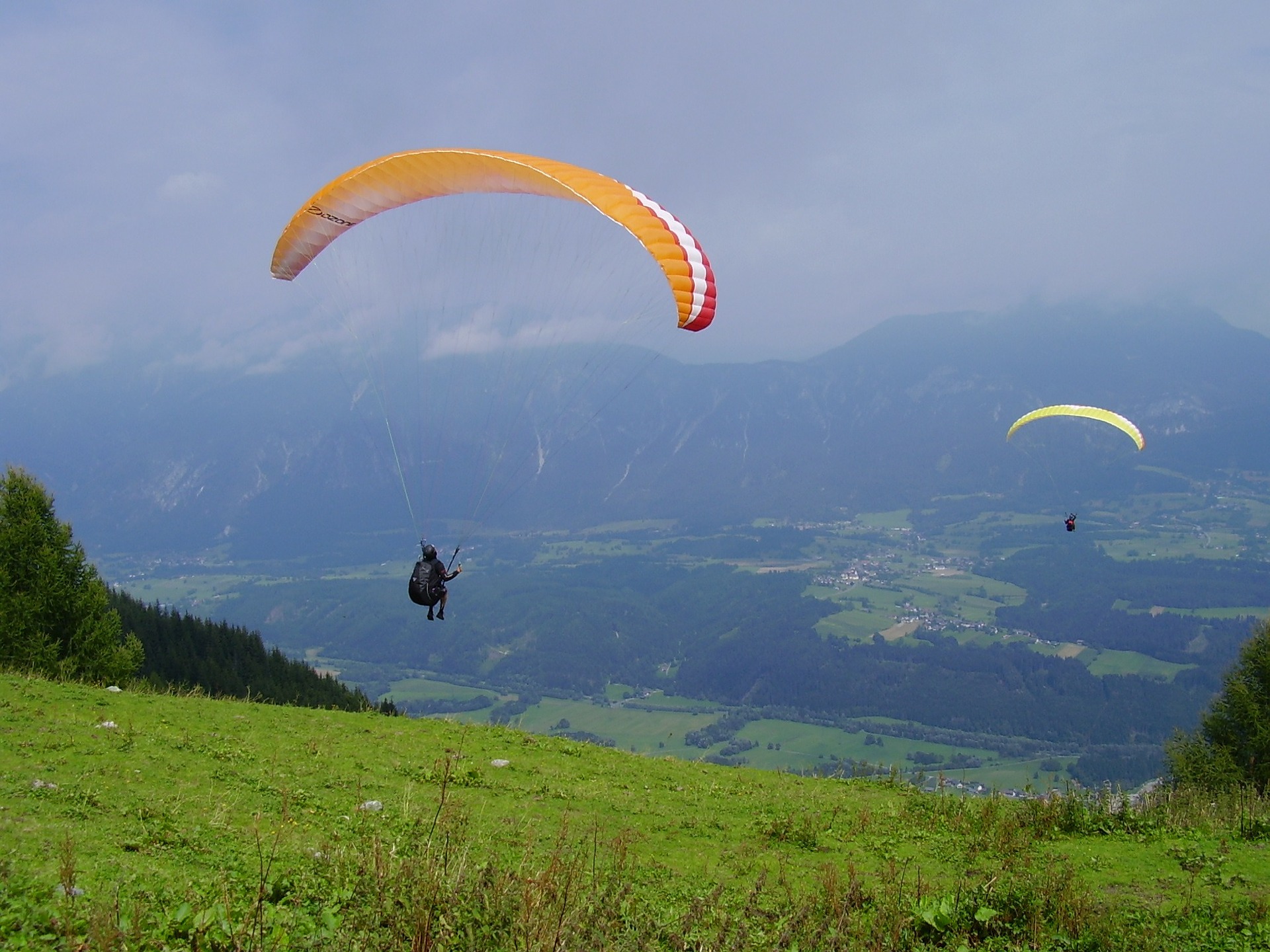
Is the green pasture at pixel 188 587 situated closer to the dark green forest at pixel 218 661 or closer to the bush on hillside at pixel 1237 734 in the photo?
the dark green forest at pixel 218 661

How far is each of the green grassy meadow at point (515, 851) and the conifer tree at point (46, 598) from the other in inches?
199

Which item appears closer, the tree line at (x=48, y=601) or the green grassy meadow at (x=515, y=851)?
the green grassy meadow at (x=515, y=851)

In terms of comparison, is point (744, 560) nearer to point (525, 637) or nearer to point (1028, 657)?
point (525, 637)

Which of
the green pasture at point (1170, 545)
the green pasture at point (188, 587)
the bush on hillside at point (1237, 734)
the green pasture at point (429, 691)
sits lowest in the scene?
the green pasture at point (429, 691)

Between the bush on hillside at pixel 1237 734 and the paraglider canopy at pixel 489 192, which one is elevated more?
the paraglider canopy at pixel 489 192

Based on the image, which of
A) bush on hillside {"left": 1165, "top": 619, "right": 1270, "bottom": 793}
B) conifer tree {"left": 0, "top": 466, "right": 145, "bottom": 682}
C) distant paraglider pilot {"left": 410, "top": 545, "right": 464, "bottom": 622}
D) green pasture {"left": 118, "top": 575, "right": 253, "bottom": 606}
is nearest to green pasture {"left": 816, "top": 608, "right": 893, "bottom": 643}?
bush on hillside {"left": 1165, "top": 619, "right": 1270, "bottom": 793}

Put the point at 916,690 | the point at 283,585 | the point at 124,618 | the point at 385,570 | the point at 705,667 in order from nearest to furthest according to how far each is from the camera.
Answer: the point at 124,618, the point at 916,690, the point at 705,667, the point at 283,585, the point at 385,570

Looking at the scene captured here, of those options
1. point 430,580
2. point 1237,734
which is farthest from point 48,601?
point 1237,734

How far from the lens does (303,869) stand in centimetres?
541

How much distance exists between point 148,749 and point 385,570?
186 meters

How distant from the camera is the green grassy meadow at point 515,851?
4.34 m

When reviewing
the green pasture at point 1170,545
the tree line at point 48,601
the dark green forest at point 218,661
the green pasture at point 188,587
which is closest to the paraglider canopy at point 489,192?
the tree line at point 48,601

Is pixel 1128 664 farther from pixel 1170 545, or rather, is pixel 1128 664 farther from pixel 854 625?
pixel 1170 545

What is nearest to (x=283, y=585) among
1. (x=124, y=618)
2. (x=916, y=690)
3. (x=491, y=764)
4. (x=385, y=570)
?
(x=385, y=570)
